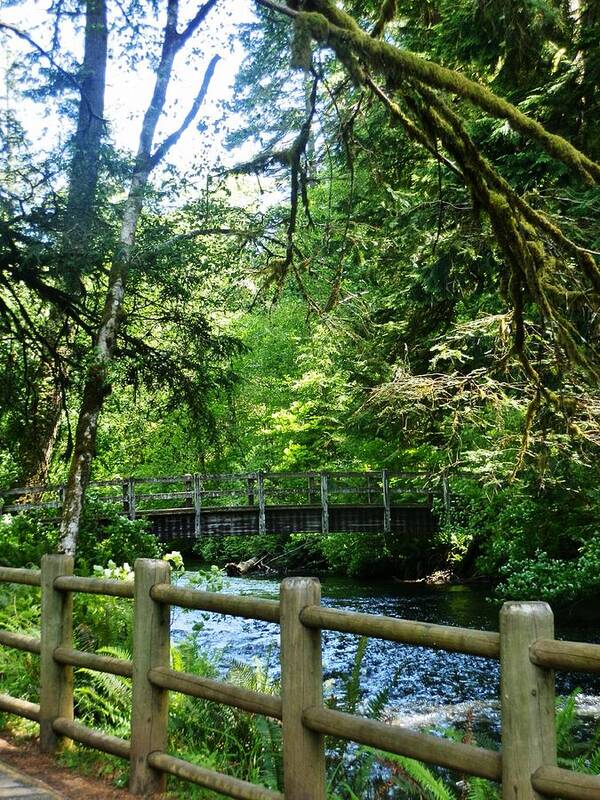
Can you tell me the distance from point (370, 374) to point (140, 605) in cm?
1047

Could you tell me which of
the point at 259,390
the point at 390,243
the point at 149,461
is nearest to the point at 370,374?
the point at 390,243

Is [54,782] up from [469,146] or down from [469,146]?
down

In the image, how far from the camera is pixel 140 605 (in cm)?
423

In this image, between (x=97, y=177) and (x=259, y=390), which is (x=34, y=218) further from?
(x=259, y=390)

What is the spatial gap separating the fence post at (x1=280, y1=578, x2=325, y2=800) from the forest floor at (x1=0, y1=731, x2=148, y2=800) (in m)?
1.09

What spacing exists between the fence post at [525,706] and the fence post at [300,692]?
943 millimetres

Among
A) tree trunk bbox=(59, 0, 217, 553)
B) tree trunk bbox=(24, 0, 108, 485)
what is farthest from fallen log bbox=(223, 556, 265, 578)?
tree trunk bbox=(59, 0, 217, 553)

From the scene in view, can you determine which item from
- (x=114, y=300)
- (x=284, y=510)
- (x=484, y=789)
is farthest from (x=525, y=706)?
(x=284, y=510)

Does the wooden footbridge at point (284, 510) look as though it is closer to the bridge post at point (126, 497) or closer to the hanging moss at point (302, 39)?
the bridge post at point (126, 497)

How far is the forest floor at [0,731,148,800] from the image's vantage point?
410 cm

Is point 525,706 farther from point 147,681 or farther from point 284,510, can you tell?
point 284,510

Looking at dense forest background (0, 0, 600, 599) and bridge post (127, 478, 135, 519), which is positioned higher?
dense forest background (0, 0, 600, 599)

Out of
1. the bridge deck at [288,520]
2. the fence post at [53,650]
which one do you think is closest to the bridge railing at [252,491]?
the bridge deck at [288,520]

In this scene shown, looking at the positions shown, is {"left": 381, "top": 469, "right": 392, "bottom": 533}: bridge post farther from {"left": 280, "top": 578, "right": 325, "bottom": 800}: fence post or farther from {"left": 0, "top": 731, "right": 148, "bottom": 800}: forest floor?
{"left": 280, "top": 578, "right": 325, "bottom": 800}: fence post
